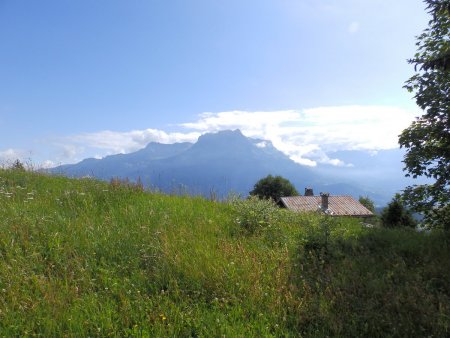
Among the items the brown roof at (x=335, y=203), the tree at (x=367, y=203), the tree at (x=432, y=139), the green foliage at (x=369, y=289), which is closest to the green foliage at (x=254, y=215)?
the green foliage at (x=369, y=289)

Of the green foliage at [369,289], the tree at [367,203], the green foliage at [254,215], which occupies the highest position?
the green foliage at [254,215]

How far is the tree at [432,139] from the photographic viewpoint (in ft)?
28.0

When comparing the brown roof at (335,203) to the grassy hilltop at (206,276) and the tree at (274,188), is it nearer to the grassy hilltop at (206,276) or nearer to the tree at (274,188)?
the tree at (274,188)

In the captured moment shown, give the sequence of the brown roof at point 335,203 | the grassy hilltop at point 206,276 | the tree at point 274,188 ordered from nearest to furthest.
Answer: the grassy hilltop at point 206,276 < the brown roof at point 335,203 < the tree at point 274,188

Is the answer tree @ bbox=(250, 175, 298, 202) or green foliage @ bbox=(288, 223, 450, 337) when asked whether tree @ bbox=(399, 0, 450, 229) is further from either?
tree @ bbox=(250, 175, 298, 202)

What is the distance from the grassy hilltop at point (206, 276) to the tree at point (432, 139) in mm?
2054

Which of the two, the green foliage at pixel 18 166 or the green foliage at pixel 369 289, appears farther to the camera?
the green foliage at pixel 18 166

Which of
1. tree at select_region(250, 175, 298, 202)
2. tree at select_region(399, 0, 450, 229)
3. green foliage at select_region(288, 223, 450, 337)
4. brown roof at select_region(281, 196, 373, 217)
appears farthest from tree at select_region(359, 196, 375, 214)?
green foliage at select_region(288, 223, 450, 337)

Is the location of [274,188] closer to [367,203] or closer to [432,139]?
[367,203]

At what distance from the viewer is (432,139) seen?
29.6 ft

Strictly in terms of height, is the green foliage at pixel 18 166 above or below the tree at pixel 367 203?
above

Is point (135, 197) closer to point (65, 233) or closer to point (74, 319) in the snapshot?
point (65, 233)

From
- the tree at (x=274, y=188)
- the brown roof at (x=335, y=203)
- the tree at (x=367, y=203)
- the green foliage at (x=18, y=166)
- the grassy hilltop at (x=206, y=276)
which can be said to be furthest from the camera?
the tree at (x=367, y=203)

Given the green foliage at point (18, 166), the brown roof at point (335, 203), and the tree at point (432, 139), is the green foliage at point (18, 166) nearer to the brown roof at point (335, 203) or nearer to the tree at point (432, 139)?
the tree at point (432, 139)
